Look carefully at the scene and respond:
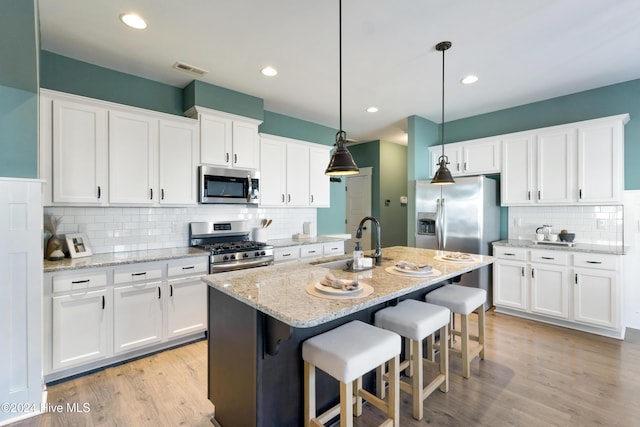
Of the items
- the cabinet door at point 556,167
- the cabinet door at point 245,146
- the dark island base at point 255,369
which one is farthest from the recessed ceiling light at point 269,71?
the cabinet door at point 556,167

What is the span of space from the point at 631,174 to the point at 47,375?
598 cm

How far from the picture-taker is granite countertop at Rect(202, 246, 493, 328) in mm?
1279

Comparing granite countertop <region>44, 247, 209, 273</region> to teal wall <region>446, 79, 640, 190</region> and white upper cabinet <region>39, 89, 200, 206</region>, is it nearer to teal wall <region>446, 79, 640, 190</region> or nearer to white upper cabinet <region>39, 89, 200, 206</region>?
white upper cabinet <region>39, 89, 200, 206</region>

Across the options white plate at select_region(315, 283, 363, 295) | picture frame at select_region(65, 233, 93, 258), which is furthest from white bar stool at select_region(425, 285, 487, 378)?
picture frame at select_region(65, 233, 93, 258)

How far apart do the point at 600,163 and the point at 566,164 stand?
11.8 inches

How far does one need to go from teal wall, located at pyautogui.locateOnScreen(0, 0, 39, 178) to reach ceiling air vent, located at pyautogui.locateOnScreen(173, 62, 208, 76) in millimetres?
1113

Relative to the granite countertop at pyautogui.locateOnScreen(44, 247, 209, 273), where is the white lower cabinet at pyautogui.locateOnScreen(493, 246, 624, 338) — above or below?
below

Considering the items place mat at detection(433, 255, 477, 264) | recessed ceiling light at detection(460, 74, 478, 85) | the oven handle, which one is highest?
recessed ceiling light at detection(460, 74, 478, 85)

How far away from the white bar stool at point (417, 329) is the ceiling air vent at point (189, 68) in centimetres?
289

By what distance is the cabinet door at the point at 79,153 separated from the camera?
2525mm

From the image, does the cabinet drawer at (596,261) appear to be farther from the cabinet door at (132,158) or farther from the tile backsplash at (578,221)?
the cabinet door at (132,158)

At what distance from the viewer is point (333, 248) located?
4414 mm

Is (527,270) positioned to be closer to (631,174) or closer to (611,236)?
(611,236)

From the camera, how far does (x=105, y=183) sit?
276 centimetres
